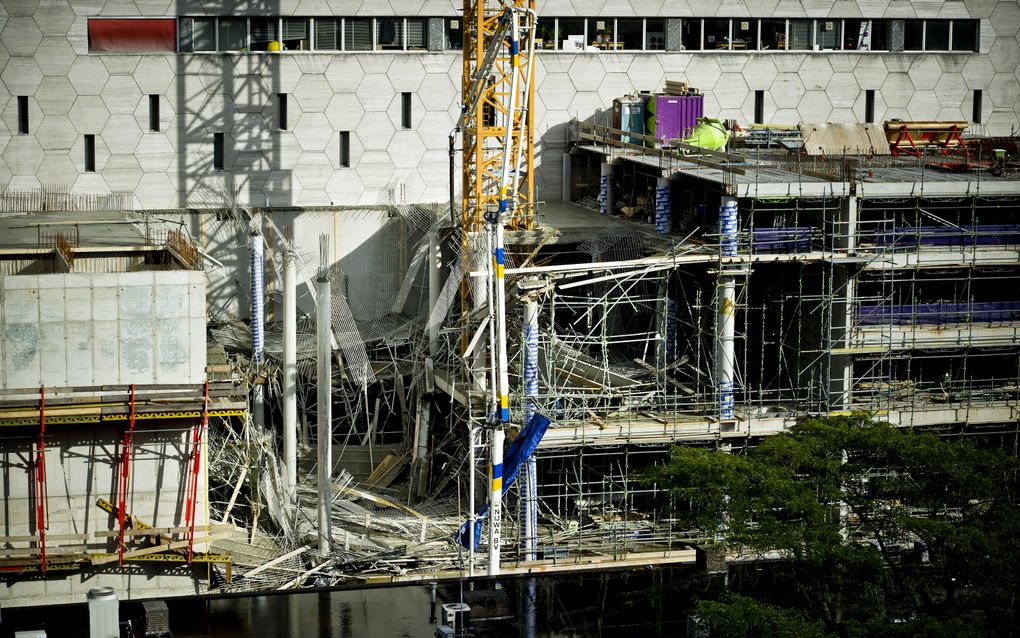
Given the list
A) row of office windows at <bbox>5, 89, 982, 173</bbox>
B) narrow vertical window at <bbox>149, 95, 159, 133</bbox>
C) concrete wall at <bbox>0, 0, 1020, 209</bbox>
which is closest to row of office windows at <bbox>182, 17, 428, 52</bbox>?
concrete wall at <bbox>0, 0, 1020, 209</bbox>

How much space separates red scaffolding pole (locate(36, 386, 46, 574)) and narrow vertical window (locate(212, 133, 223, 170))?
15654 millimetres

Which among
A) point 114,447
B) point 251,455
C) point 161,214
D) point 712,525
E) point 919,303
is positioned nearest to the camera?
point 712,525

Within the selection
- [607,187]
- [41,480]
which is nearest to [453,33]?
[607,187]

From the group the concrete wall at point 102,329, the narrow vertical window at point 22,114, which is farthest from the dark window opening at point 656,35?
the concrete wall at point 102,329

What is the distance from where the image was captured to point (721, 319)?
39375mm

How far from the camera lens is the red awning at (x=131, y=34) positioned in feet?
153

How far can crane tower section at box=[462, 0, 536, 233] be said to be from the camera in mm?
40750

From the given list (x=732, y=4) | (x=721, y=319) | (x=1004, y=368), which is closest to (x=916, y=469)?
(x=721, y=319)

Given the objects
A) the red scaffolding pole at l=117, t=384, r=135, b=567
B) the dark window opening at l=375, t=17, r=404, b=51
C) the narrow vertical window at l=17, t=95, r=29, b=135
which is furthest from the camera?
the dark window opening at l=375, t=17, r=404, b=51

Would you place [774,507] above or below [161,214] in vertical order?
below

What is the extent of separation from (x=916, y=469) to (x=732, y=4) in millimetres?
25931

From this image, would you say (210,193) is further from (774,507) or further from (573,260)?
(774,507)

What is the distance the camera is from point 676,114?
47.7m

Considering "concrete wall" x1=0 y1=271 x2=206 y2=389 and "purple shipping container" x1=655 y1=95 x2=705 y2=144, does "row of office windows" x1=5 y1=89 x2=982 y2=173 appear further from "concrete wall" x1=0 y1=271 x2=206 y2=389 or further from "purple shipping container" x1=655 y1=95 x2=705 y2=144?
"concrete wall" x1=0 y1=271 x2=206 y2=389
